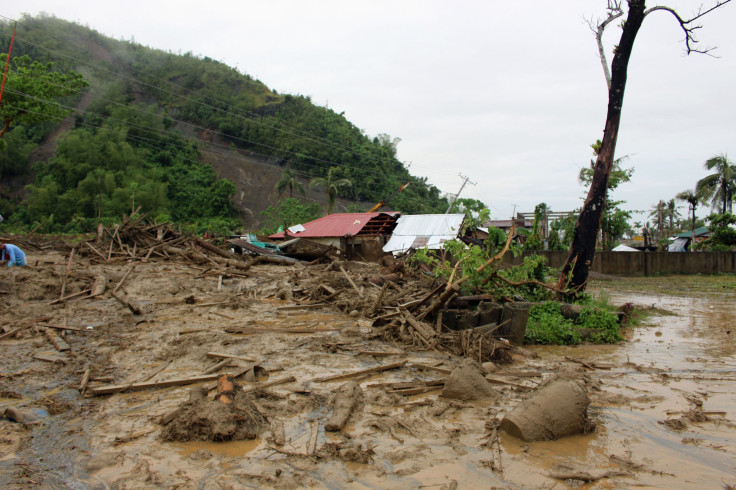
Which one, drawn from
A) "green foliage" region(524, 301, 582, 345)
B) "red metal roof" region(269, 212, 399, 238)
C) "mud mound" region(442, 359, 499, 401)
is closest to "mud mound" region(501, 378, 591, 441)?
"mud mound" region(442, 359, 499, 401)

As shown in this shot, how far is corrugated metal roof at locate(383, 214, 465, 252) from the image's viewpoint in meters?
27.6

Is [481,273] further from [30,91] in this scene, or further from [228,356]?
[30,91]

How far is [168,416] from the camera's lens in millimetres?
4316

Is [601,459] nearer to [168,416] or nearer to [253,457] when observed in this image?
[253,457]

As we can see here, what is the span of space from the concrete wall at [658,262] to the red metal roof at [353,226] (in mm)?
9814

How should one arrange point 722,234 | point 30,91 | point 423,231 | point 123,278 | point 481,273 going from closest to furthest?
point 481,273, point 123,278, point 30,91, point 722,234, point 423,231

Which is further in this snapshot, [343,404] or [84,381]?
[84,381]

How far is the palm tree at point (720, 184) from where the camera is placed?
36.1 m

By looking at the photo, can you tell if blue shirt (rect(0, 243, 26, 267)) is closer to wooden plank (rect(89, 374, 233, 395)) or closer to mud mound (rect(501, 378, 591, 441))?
wooden plank (rect(89, 374, 233, 395))

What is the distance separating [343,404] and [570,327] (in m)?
5.90

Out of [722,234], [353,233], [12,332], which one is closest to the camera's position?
[12,332]

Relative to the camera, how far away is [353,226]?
30141 millimetres

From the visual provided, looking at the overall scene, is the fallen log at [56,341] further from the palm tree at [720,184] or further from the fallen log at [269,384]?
the palm tree at [720,184]

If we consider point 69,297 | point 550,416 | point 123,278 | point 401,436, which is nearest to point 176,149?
point 123,278
